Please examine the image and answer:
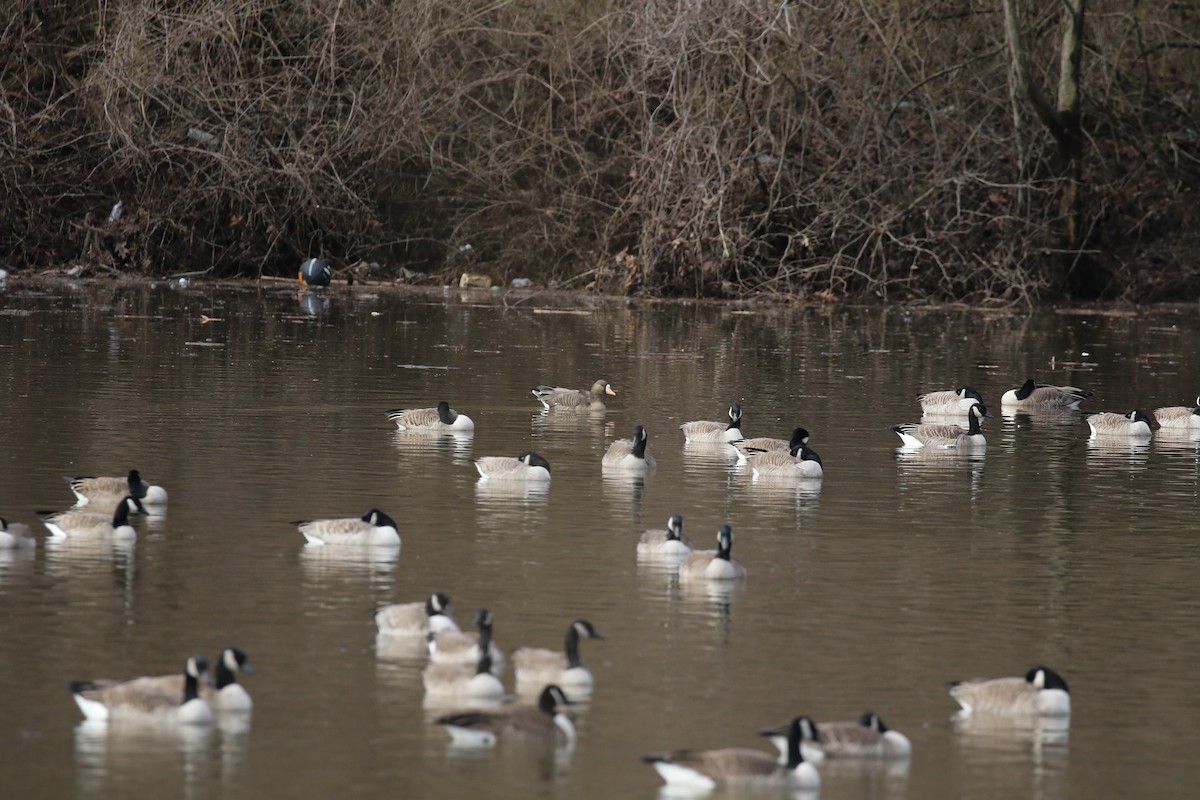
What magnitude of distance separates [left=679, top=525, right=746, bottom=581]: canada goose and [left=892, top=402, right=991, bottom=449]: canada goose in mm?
7024

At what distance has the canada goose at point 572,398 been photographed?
68.2ft

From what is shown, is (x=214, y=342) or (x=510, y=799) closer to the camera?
(x=510, y=799)

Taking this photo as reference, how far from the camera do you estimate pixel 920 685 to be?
10.0 metres

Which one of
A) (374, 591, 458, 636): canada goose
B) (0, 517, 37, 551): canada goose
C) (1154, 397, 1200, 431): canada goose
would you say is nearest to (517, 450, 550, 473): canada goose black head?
(0, 517, 37, 551): canada goose

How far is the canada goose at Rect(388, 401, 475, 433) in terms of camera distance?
18844 millimetres

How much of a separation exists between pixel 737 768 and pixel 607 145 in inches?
1218

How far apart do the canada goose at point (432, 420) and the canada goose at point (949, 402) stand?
5.61 meters

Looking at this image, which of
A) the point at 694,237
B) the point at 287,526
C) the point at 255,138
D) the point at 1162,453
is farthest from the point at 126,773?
the point at 255,138

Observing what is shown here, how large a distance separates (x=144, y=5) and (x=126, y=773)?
31.0 meters

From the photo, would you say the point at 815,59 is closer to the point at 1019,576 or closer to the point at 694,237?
the point at 694,237

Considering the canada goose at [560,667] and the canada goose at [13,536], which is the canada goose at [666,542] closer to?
the canada goose at [560,667]

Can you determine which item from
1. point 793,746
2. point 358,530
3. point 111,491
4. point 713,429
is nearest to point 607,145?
point 713,429

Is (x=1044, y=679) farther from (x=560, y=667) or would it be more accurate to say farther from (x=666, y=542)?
(x=666, y=542)

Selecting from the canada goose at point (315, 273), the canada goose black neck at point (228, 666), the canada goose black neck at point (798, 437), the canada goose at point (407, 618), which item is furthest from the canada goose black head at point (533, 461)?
the canada goose at point (315, 273)
